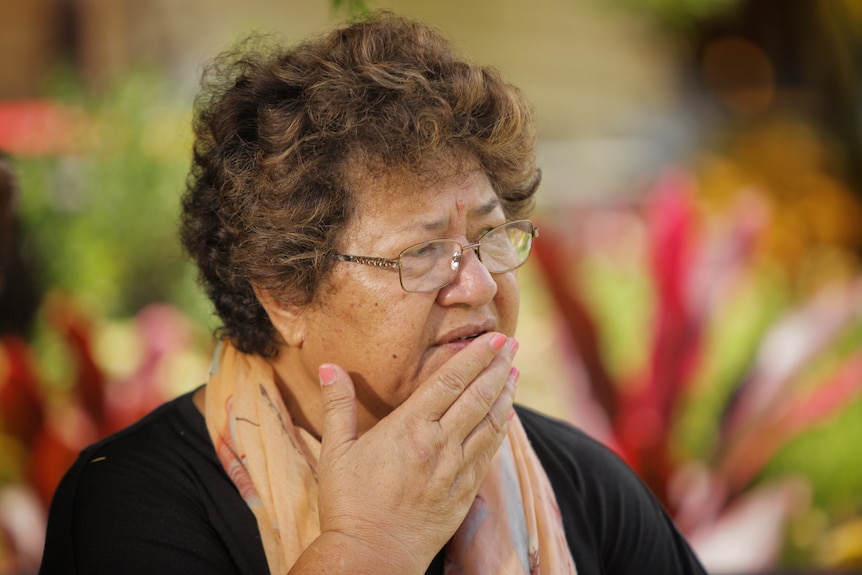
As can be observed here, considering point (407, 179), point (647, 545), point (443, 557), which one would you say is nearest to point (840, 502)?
point (647, 545)

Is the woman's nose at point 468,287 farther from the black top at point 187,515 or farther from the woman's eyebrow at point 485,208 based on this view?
the black top at point 187,515

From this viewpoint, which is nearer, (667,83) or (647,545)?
(647,545)

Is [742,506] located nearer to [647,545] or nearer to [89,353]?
[647,545]

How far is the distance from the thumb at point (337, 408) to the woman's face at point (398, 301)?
88mm

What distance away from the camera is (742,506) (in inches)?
173

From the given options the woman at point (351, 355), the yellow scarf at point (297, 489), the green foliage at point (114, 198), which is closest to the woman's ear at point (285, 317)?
the woman at point (351, 355)

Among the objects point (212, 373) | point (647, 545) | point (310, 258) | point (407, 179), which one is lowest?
point (647, 545)

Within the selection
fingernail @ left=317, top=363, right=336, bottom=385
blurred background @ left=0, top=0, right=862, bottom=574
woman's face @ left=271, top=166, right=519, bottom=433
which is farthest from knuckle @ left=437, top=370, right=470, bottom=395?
blurred background @ left=0, top=0, right=862, bottom=574

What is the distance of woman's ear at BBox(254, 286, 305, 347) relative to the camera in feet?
7.04

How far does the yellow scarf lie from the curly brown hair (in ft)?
0.51

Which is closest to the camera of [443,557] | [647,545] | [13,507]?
[443,557]

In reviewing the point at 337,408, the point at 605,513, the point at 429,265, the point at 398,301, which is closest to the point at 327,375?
the point at 337,408

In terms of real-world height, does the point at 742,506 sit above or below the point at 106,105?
below

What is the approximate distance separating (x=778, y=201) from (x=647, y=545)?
2.57 meters
